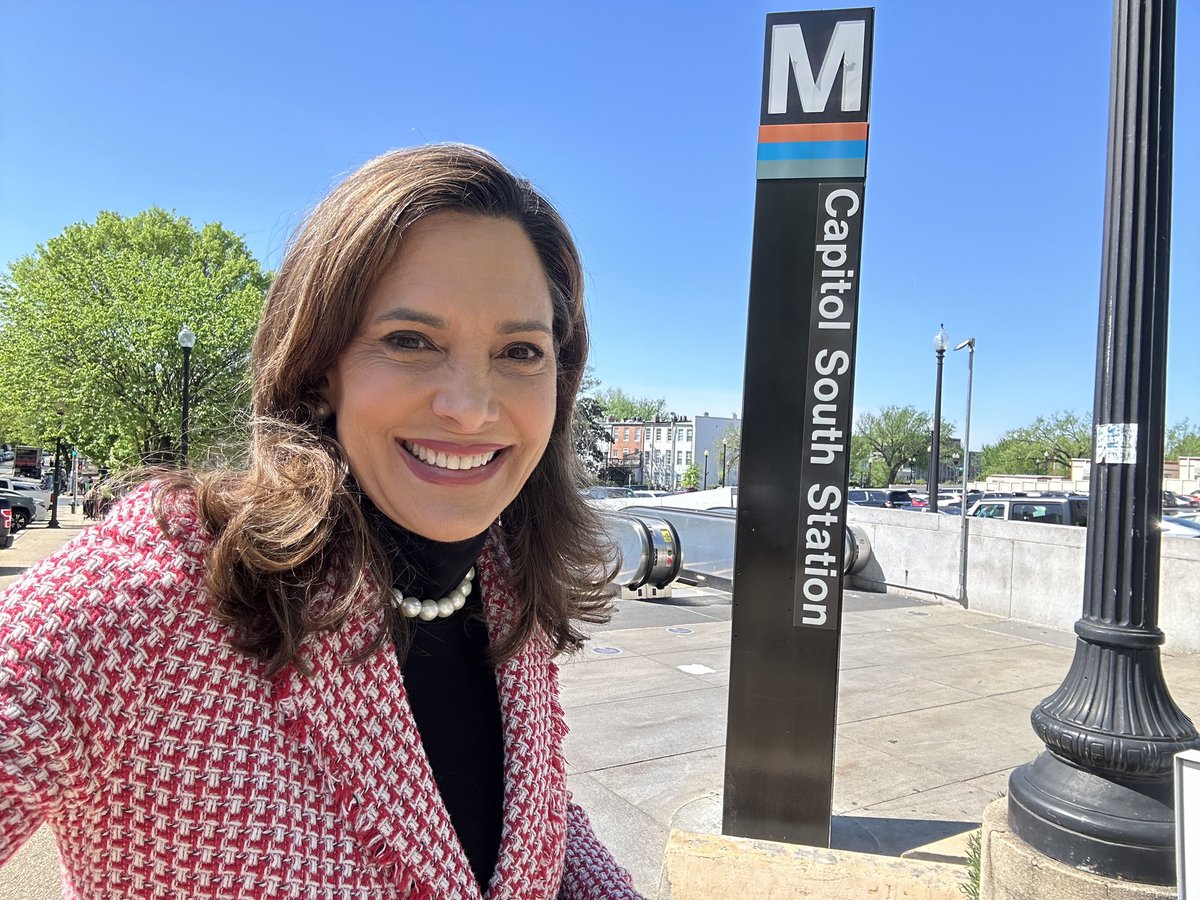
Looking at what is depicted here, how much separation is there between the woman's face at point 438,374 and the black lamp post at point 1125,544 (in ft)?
8.39

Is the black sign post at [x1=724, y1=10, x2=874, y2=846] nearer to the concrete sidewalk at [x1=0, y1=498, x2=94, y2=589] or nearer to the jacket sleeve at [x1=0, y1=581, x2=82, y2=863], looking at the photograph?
the jacket sleeve at [x1=0, y1=581, x2=82, y2=863]

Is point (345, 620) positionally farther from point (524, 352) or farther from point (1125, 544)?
point (1125, 544)

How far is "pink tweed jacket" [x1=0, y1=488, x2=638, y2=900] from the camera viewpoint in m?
0.92

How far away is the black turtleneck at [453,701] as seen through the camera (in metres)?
1.32

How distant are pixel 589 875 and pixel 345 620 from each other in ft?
2.67

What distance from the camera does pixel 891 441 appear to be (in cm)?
7912

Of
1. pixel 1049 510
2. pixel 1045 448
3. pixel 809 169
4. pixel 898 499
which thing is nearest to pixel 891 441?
pixel 1045 448

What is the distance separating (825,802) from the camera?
12.9 ft

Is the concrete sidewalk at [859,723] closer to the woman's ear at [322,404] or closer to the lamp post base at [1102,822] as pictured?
the lamp post base at [1102,822]

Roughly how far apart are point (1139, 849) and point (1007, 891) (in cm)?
49

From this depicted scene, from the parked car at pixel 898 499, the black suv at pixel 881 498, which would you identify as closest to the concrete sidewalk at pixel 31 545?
the black suv at pixel 881 498

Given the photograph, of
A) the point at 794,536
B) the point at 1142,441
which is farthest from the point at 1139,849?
the point at 794,536

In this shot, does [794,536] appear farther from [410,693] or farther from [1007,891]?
[410,693]

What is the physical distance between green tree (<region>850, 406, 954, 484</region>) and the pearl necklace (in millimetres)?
81394
